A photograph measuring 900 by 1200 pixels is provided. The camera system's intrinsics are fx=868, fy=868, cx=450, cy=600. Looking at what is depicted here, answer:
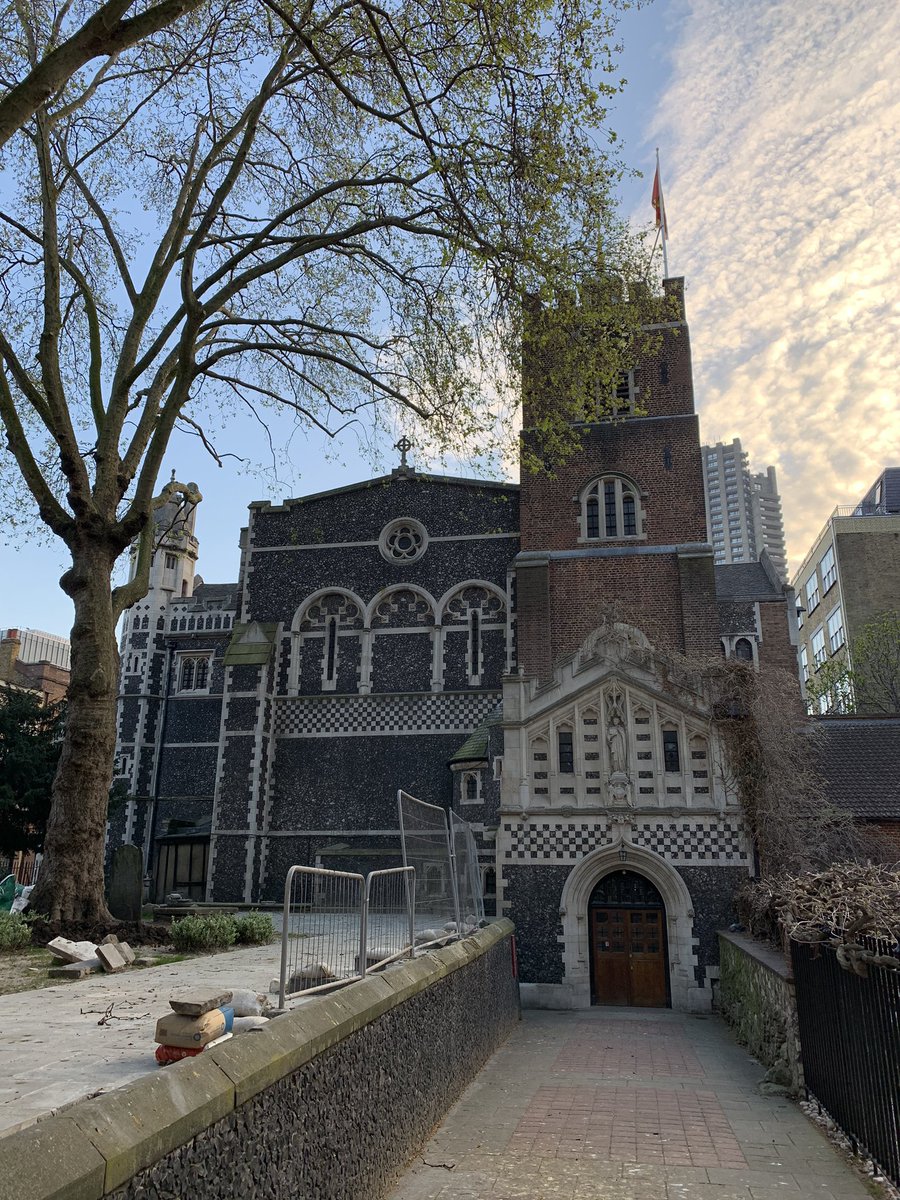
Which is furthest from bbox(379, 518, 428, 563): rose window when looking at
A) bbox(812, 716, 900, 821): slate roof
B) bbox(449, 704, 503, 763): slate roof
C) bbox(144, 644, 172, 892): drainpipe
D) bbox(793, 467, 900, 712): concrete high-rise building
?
bbox(793, 467, 900, 712): concrete high-rise building

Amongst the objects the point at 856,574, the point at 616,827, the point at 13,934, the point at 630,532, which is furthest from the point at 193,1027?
the point at 856,574

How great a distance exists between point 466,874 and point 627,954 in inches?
241

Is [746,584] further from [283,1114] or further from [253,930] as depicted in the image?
[283,1114]

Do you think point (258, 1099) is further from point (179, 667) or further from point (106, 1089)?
point (179, 667)

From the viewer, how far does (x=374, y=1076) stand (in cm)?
655

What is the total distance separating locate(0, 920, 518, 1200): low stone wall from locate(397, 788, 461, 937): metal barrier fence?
887 millimetres

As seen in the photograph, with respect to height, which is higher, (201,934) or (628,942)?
(201,934)

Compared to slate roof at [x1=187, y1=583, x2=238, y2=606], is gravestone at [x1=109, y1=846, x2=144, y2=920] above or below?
below

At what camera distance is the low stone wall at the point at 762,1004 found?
1071 centimetres

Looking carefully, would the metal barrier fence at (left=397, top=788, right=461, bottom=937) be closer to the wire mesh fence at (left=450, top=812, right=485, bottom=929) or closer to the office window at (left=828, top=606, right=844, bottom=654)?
the wire mesh fence at (left=450, top=812, right=485, bottom=929)

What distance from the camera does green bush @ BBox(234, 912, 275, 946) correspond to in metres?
12.8

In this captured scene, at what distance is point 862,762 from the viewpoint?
19.1 m

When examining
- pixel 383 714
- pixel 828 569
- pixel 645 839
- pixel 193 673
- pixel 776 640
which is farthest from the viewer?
pixel 828 569

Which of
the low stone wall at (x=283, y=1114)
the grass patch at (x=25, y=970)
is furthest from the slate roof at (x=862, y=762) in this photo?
the grass patch at (x=25, y=970)
